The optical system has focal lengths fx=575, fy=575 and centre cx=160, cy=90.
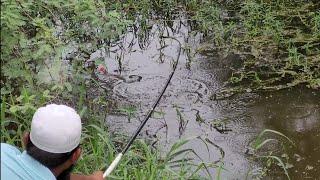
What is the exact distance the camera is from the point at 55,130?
2.66 m

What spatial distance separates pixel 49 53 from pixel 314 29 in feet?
13.0

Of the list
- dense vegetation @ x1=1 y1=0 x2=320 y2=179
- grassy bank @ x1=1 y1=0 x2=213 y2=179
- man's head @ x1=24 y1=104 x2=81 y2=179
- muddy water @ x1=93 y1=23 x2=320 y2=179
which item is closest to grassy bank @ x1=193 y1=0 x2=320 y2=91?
dense vegetation @ x1=1 y1=0 x2=320 y2=179

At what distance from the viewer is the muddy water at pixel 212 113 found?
4.90 m

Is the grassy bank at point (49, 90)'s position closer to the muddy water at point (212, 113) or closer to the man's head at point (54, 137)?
the muddy water at point (212, 113)

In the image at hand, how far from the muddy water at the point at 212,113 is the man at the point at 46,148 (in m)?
2.07

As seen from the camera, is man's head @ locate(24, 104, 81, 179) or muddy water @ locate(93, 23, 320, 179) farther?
muddy water @ locate(93, 23, 320, 179)

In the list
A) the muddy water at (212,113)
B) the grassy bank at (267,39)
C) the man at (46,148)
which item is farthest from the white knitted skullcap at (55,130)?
the grassy bank at (267,39)

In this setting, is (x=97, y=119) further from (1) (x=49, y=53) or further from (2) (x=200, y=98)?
(2) (x=200, y=98)

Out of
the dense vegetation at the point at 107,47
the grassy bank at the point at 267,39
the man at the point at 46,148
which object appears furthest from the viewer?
the grassy bank at the point at 267,39

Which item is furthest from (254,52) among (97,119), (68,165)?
(68,165)

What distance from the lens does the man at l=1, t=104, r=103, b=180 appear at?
264 centimetres

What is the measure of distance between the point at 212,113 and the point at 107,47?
1872 millimetres

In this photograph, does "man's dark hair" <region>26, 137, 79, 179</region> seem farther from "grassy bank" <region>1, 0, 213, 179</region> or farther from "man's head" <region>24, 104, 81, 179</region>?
"grassy bank" <region>1, 0, 213, 179</region>

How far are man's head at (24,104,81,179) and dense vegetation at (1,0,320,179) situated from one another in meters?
0.90
